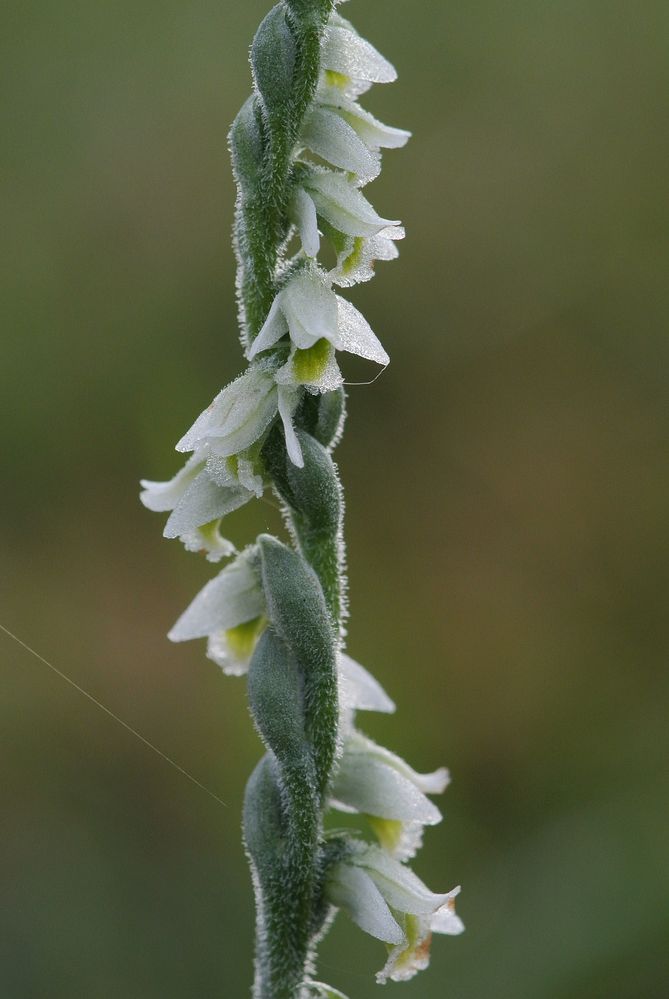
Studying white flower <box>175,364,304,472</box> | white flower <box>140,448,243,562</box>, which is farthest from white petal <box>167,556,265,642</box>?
white flower <box>175,364,304,472</box>

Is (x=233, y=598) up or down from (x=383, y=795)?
up

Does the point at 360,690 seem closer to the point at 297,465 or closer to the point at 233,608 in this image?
the point at 233,608

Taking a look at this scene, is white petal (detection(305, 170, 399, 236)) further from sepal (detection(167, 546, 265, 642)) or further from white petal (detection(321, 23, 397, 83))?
sepal (detection(167, 546, 265, 642))

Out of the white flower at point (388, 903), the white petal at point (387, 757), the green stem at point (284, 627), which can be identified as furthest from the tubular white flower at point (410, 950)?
the white petal at point (387, 757)

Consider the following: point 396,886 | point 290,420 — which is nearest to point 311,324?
point 290,420

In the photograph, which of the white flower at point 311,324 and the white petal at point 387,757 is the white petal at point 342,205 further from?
the white petal at point 387,757

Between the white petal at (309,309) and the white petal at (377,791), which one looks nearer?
the white petal at (309,309)

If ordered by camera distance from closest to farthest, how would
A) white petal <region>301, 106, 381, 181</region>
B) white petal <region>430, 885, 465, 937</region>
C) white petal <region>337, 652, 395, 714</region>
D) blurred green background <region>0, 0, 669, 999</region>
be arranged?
white petal <region>301, 106, 381, 181</region> → white petal <region>430, 885, 465, 937</region> → white petal <region>337, 652, 395, 714</region> → blurred green background <region>0, 0, 669, 999</region>
